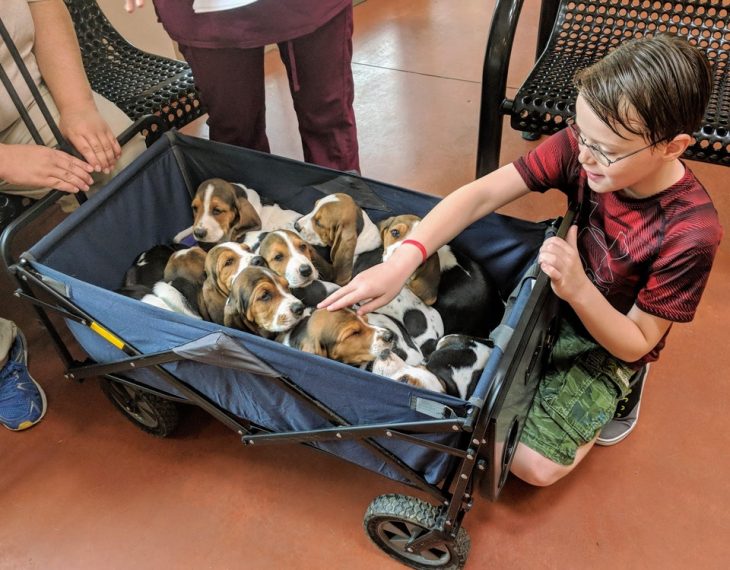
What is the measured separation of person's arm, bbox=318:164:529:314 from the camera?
49.0 inches

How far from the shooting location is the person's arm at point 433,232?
→ 4.09ft

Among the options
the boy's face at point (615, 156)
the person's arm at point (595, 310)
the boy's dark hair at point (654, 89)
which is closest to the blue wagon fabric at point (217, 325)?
the person's arm at point (595, 310)

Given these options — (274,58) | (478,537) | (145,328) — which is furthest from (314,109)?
(274,58)

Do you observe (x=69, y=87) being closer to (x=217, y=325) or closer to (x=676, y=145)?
(x=217, y=325)

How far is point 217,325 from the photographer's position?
113 centimetres

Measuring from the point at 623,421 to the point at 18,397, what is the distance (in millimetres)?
1481

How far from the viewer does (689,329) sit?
177 cm

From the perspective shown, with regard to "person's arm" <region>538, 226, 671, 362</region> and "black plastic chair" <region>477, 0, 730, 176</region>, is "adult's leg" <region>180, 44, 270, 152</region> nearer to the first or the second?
"black plastic chair" <region>477, 0, 730, 176</region>

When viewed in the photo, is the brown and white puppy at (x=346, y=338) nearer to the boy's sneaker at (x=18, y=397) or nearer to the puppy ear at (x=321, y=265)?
the puppy ear at (x=321, y=265)

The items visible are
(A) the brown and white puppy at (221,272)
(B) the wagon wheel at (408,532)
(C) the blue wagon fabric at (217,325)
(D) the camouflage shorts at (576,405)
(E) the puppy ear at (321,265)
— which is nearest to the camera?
(C) the blue wagon fabric at (217,325)

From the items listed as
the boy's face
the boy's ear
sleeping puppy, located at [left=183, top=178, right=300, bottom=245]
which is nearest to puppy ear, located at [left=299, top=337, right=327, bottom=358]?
sleeping puppy, located at [left=183, top=178, right=300, bottom=245]

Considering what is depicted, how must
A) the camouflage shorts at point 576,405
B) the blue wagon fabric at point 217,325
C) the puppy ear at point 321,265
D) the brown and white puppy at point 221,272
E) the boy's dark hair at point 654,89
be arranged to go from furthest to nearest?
1. the puppy ear at point 321,265
2. the brown and white puppy at point 221,272
3. the camouflage shorts at point 576,405
4. the blue wagon fabric at point 217,325
5. the boy's dark hair at point 654,89

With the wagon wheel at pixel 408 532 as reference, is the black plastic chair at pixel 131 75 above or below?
above

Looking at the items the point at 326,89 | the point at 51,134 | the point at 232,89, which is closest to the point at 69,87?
the point at 51,134
